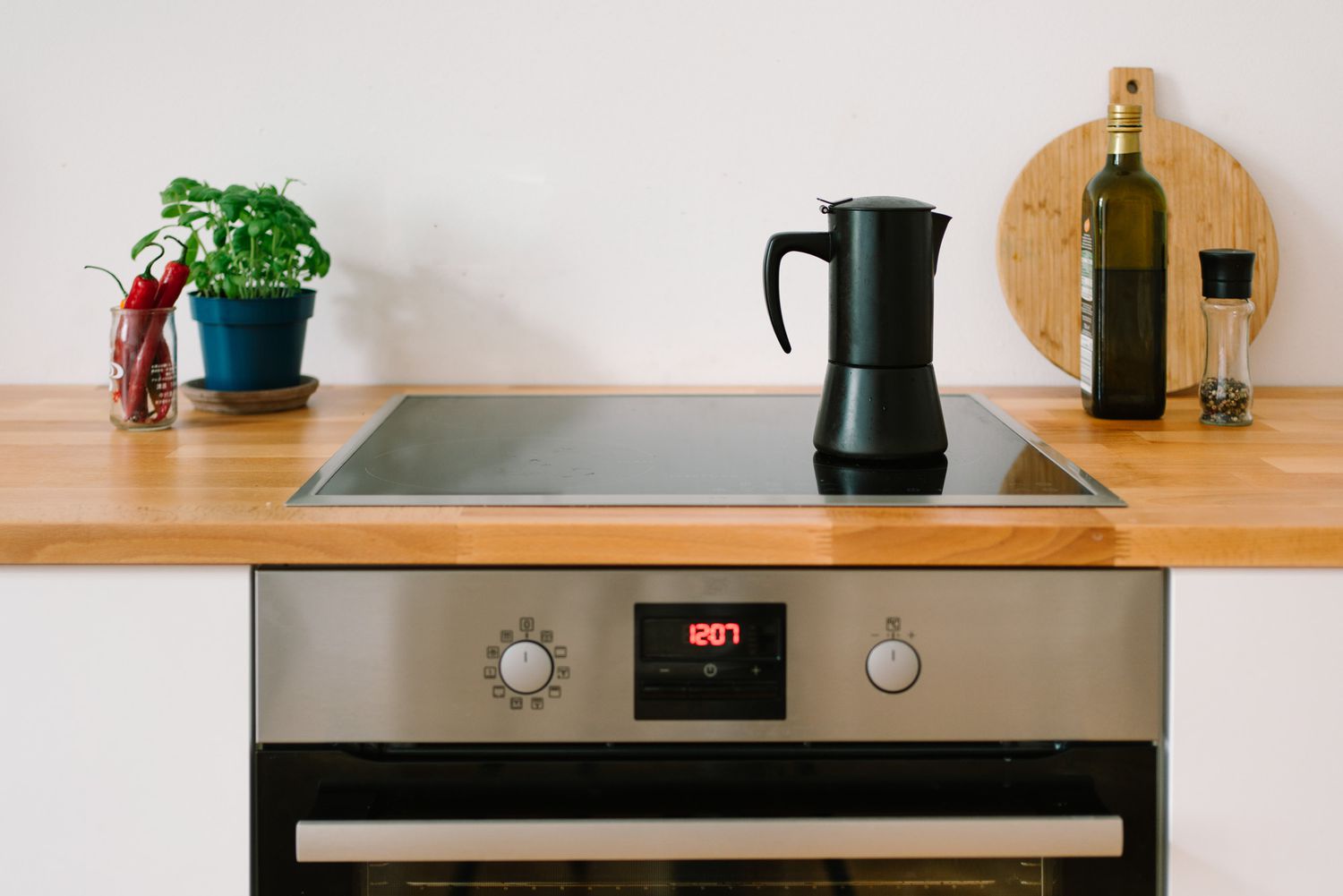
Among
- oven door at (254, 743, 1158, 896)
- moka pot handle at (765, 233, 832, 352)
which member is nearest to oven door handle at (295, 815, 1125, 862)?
oven door at (254, 743, 1158, 896)

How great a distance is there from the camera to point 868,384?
3.87 feet

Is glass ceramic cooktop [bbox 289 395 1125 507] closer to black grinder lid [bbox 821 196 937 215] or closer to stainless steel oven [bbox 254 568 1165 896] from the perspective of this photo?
stainless steel oven [bbox 254 568 1165 896]

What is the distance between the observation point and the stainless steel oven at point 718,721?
3.32 ft

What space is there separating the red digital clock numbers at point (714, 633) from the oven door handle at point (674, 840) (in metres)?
0.14

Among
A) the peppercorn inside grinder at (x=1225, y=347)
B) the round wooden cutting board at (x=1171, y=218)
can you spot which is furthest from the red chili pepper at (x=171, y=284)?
the peppercorn inside grinder at (x=1225, y=347)

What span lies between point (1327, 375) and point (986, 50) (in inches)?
24.1

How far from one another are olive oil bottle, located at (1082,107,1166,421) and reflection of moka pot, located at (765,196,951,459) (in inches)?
11.3

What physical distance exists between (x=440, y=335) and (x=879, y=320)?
2.33 ft

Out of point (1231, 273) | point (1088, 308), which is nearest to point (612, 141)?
point (1088, 308)

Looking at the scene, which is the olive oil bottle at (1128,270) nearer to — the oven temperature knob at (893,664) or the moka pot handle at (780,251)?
the moka pot handle at (780,251)

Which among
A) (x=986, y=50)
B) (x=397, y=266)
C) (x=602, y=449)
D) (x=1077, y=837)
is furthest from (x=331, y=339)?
(x=1077, y=837)

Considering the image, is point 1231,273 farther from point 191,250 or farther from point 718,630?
point 191,250

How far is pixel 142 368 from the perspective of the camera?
4.38 ft

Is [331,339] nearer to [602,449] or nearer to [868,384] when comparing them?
[602,449]
